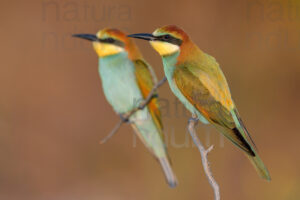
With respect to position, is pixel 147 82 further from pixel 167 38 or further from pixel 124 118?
pixel 167 38

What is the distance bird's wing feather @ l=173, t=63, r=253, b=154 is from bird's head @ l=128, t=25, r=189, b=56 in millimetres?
72

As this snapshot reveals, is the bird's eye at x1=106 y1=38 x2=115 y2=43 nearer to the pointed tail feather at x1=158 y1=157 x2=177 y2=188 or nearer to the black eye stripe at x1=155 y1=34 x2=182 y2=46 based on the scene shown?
the black eye stripe at x1=155 y1=34 x2=182 y2=46

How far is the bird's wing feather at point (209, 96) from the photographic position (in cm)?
128

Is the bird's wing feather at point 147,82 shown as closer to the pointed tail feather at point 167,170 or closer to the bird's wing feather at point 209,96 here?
the pointed tail feather at point 167,170

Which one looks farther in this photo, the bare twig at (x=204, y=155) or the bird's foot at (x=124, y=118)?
the bird's foot at (x=124, y=118)

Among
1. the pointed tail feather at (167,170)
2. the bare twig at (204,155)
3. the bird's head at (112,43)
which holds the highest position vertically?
the bird's head at (112,43)

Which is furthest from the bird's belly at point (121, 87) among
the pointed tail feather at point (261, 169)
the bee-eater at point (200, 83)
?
the pointed tail feather at point (261, 169)

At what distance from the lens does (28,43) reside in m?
2.86

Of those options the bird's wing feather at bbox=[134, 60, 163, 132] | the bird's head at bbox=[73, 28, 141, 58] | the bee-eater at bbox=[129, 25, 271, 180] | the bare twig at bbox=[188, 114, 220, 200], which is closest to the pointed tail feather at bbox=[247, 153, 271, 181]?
the bee-eater at bbox=[129, 25, 271, 180]

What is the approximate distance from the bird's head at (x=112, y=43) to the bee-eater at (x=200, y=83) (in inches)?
13.3

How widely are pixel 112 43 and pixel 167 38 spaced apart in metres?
0.42

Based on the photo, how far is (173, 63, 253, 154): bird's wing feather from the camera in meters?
1.28

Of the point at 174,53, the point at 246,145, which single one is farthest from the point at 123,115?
the point at 246,145

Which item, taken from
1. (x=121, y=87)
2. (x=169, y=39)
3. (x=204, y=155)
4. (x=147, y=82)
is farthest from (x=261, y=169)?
(x=121, y=87)
